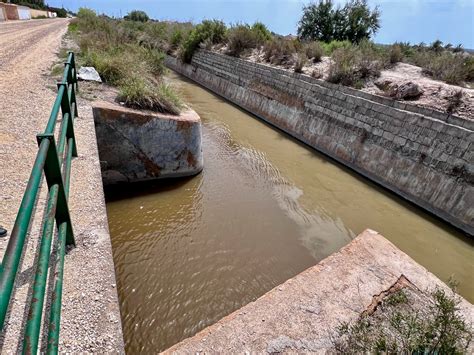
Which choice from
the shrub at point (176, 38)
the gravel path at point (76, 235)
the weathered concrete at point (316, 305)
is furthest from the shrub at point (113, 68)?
the shrub at point (176, 38)

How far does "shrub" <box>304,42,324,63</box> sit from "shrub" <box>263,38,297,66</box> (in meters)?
0.64

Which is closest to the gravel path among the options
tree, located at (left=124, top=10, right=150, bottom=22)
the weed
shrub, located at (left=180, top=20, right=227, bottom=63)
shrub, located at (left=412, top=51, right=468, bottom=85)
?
the weed

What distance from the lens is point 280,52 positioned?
12609 mm

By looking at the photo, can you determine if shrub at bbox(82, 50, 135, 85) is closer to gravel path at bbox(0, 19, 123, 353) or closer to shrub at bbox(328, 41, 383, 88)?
gravel path at bbox(0, 19, 123, 353)

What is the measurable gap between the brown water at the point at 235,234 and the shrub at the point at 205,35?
41.4ft

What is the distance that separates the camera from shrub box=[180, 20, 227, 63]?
17.8 m

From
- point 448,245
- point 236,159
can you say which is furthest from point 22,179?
point 448,245

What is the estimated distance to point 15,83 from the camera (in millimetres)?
5477

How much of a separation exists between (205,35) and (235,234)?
1660 cm

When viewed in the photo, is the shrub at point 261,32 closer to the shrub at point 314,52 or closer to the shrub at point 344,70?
the shrub at point 314,52

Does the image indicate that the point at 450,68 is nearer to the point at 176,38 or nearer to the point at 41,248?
the point at 41,248

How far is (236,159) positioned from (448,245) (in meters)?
4.74

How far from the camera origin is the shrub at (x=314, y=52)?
1127cm

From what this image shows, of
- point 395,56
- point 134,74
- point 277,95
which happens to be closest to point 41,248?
point 134,74
